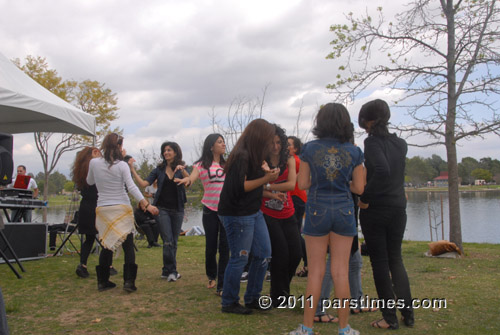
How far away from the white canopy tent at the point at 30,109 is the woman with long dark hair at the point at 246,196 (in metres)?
4.53

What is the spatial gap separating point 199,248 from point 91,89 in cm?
1078

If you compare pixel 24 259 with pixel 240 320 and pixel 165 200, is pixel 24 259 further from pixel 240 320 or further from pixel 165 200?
pixel 240 320

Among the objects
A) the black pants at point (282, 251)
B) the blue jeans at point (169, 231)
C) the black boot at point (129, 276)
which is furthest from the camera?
the blue jeans at point (169, 231)

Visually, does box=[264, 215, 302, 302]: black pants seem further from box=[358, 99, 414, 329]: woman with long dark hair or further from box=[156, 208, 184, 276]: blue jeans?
box=[156, 208, 184, 276]: blue jeans

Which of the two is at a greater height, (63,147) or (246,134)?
(63,147)

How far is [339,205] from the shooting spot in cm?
304

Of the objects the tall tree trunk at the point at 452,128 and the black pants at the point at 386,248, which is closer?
the black pants at the point at 386,248

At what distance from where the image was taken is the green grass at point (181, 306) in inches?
137

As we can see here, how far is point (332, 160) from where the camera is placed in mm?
3107

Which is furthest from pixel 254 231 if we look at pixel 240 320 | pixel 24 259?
pixel 24 259

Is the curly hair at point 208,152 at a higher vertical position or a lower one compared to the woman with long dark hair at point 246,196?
higher

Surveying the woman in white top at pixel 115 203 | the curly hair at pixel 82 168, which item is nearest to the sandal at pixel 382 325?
the woman in white top at pixel 115 203

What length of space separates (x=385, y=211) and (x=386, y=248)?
0.33m

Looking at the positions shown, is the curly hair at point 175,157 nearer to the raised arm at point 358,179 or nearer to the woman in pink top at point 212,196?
the woman in pink top at point 212,196
